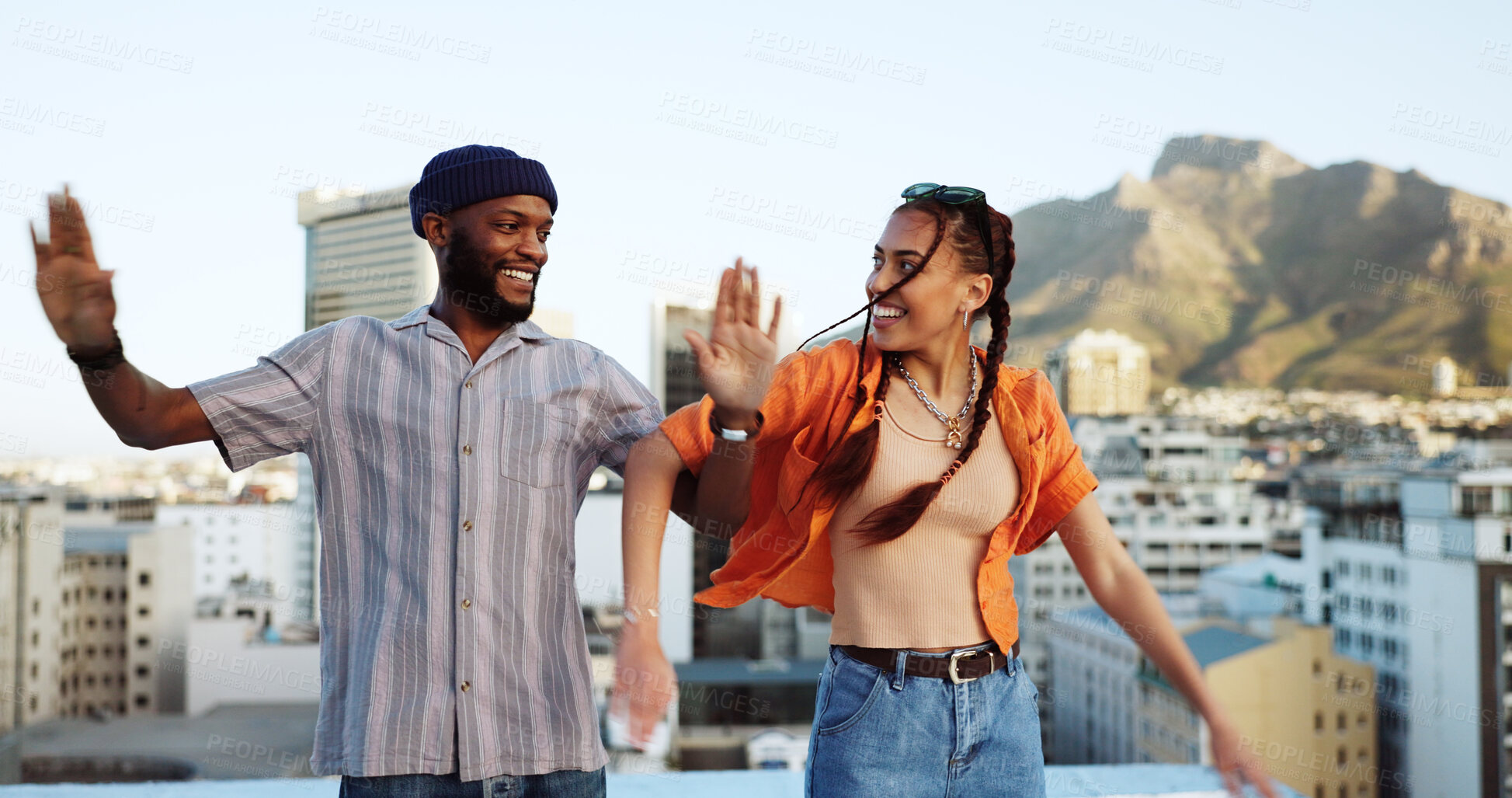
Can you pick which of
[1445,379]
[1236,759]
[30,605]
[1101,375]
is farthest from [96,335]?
[1445,379]

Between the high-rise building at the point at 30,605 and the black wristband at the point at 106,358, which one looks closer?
the black wristband at the point at 106,358

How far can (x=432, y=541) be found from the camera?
5.12ft

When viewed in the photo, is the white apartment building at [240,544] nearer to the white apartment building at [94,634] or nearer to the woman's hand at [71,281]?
the white apartment building at [94,634]

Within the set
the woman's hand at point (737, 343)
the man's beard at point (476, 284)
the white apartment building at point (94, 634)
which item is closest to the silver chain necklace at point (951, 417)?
the woman's hand at point (737, 343)

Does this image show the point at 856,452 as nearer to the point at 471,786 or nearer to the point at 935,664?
the point at 935,664

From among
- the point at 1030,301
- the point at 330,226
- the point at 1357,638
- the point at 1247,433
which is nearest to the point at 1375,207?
the point at 1030,301

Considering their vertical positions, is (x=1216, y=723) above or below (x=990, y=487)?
below

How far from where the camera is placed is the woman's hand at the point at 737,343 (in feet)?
4.27

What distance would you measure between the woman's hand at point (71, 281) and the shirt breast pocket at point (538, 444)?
553 millimetres

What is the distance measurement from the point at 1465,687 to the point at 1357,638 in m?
3.45

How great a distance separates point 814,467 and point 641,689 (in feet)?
1.27

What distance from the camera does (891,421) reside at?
5.05 feet

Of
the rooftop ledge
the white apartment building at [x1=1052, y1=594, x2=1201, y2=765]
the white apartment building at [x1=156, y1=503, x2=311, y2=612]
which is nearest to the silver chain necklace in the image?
the rooftop ledge

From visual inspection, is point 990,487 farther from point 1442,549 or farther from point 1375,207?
point 1375,207
